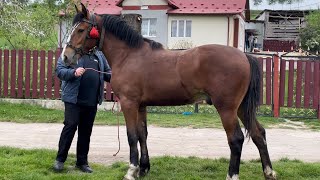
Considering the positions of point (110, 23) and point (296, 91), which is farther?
point (296, 91)

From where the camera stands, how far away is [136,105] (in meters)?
6.47

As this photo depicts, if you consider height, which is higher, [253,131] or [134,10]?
[134,10]

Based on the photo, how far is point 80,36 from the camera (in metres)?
6.60

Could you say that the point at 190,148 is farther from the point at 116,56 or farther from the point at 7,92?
the point at 7,92

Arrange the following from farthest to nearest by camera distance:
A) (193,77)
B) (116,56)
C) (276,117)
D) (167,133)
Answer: (276,117), (167,133), (116,56), (193,77)

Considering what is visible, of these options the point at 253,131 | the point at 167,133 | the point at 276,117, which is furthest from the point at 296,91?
the point at 253,131

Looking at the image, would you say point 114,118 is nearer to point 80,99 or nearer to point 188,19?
point 80,99

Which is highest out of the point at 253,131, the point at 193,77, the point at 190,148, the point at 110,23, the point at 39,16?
the point at 39,16

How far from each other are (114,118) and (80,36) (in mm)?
5867

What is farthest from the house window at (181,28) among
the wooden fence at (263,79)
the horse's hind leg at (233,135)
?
the horse's hind leg at (233,135)

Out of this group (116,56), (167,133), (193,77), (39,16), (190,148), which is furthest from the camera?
(39,16)

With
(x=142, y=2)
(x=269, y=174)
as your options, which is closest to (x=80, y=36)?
(x=269, y=174)

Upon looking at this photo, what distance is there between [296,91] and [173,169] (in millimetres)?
7304

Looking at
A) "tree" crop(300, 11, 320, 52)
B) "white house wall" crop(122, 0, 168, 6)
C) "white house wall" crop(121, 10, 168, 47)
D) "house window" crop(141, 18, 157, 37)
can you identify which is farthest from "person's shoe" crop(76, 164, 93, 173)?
"tree" crop(300, 11, 320, 52)
